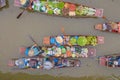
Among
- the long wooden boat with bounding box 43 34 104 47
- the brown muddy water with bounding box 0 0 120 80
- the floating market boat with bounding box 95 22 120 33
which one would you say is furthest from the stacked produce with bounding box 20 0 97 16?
the long wooden boat with bounding box 43 34 104 47

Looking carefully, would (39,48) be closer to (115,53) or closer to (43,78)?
(43,78)

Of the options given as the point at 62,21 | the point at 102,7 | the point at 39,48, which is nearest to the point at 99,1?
the point at 102,7

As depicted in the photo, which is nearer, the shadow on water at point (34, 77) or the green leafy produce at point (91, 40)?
the green leafy produce at point (91, 40)

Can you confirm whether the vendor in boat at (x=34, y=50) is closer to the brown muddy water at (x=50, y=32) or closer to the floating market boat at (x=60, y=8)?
the brown muddy water at (x=50, y=32)

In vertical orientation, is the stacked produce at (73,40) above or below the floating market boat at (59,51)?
above

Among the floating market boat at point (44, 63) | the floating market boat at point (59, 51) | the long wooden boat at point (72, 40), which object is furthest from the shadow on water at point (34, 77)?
the long wooden boat at point (72, 40)

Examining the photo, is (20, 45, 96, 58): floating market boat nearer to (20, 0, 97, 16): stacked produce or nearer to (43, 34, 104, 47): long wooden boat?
(43, 34, 104, 47): long wooden boat

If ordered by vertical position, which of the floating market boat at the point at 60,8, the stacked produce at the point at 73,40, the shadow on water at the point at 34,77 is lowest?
the shadow on water at the point at 34,77

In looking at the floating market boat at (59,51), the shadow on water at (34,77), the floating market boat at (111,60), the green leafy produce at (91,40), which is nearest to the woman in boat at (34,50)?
the floating market boat at (59,51)
